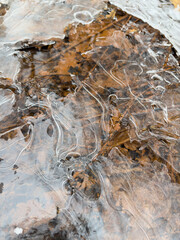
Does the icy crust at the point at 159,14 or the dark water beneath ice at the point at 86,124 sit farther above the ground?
the icy crust at the point at 159,14

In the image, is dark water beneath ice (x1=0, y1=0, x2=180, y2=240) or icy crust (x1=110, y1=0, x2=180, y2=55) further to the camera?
icy crust (x1=110, y1=0, x2=180, y2=55)

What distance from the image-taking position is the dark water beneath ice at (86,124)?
5.61 ft

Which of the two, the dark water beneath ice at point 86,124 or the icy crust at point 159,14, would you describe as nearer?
the dark water beneath ice at point 86,124

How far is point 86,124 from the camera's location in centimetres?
203

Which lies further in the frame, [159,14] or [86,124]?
[159,14]

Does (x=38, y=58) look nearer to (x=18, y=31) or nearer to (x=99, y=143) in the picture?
(x=18, y=31)

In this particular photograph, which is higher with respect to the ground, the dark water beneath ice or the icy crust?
the icy crust

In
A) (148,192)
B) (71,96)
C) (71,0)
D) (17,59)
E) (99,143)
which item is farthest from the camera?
(71,0)

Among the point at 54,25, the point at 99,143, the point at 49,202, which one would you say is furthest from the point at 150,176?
the point at 54,25

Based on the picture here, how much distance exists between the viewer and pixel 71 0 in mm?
2811

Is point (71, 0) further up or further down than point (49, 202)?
further up

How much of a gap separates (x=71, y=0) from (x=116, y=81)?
1589 millimetres

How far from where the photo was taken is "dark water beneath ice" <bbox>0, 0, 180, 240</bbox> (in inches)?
67.3

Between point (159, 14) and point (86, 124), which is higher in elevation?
point (159, 14)
